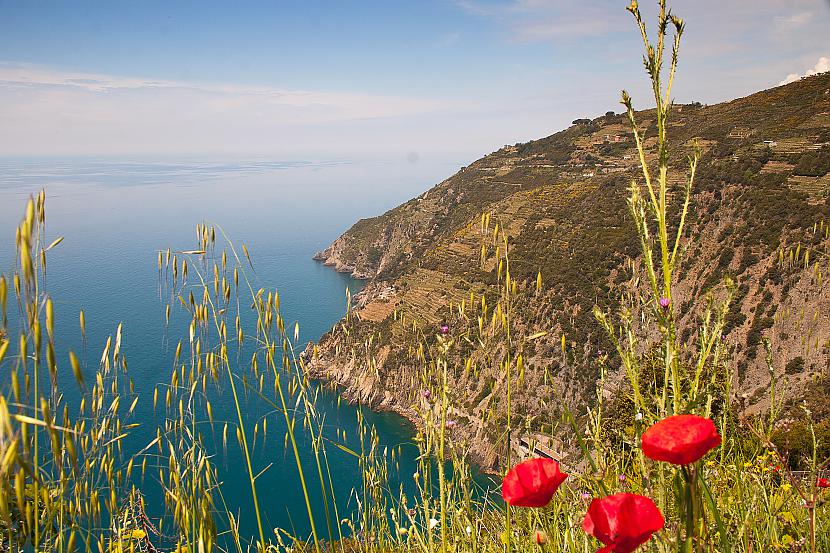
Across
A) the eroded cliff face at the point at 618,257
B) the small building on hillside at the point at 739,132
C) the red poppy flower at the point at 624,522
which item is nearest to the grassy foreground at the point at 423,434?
the red poppy flower at the point at 624,522

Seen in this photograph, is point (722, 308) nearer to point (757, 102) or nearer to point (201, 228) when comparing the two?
point (201, 228)

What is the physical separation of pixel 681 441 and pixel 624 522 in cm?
16

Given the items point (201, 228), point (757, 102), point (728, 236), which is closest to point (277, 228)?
point (757, 102)

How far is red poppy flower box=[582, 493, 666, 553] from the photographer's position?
687 mm

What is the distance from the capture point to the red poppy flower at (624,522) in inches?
27.0

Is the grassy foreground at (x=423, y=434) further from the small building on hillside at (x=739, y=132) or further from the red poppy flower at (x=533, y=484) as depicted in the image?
the small building on hillside at (x=739, y=132)

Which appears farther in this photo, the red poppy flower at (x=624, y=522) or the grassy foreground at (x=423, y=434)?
the grassy foreground at (x=423, y=434)

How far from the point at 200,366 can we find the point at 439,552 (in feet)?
3.13

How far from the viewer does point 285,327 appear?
153 centimetres

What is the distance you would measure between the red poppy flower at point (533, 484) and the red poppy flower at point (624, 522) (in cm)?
14

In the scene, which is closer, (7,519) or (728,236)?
(7,519)

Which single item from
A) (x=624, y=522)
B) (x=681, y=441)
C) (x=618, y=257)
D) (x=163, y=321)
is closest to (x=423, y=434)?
(x=624, y=522)

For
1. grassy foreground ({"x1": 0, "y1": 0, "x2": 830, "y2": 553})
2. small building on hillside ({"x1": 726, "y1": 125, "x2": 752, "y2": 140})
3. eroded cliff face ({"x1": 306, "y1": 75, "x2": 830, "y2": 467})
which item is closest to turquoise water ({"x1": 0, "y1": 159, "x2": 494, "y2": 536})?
grassy foreground ({"x1": 0, "y1": 0, "x2": 830, "y2": 553})

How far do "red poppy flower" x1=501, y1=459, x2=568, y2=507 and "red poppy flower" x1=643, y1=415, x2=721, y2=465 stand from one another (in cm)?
26
